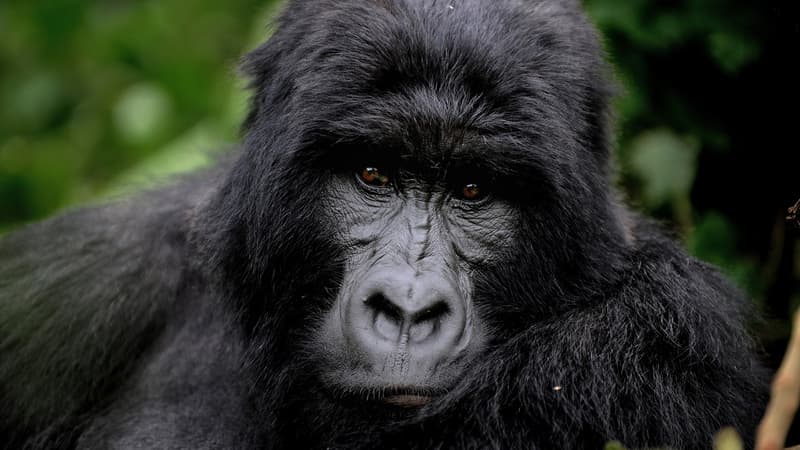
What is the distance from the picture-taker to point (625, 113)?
551 centimetres

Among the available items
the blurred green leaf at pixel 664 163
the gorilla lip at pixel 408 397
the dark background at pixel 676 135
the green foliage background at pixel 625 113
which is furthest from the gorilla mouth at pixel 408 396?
the blurred green leaf at pixel 664 163

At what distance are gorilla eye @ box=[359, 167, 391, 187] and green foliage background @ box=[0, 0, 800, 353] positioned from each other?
96 cm

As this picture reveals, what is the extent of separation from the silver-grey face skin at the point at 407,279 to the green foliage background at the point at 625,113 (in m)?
1.05

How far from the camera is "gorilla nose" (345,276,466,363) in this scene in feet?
10.5

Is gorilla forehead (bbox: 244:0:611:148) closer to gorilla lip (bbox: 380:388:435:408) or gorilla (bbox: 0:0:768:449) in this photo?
gorilla (bbox: 0:0:768:449)

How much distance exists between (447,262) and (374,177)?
38 cm

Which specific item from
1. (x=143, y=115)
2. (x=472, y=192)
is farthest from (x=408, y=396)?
(x=143, y=115)

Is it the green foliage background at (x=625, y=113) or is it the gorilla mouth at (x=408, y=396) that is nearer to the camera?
the gorilla mouth at (x=408, y=396)

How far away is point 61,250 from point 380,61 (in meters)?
1.88

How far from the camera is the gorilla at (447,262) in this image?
3314 mm

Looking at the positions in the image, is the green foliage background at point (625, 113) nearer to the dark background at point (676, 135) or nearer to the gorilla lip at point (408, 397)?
the dark background at point (676, 135)

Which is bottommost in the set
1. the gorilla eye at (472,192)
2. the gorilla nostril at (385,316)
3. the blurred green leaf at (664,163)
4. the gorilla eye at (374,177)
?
the blurred green leaf at (664,163)

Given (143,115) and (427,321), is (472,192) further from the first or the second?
(143,115)

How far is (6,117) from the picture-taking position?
8625mm
